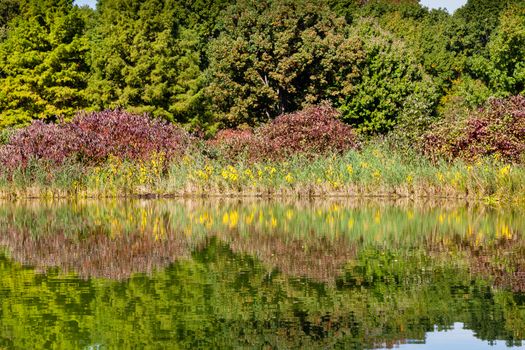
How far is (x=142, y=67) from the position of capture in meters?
51.7

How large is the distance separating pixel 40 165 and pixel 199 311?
2239cm

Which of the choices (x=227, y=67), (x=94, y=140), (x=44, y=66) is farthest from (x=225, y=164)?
(x=227, y=67)

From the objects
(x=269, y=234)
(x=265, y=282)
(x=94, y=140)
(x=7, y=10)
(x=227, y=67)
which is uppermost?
(x=7, y=10)

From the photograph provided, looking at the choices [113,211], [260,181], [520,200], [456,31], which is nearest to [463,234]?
[520,200]

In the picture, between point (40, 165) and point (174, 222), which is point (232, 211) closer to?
point (174, 222)

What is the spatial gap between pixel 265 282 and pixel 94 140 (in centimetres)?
2208

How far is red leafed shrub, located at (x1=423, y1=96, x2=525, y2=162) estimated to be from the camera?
3192cm

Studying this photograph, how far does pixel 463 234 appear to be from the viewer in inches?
739

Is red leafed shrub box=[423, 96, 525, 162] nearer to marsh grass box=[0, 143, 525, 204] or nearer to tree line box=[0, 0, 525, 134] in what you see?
marsh grass box=[0, 143, 525, 204]

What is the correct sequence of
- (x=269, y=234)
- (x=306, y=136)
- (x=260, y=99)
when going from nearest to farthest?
(x=269, y=234)
(x=306, y=136)
(x=260, y=99)

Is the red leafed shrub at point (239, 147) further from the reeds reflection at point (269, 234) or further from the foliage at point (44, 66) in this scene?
the foliage at point (44, 66)

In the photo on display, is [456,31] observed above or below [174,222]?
above

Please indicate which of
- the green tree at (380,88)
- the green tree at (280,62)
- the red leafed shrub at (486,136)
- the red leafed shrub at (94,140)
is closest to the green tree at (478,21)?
the green tree at (380,88)

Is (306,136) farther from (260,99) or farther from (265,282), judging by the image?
(265,282)
